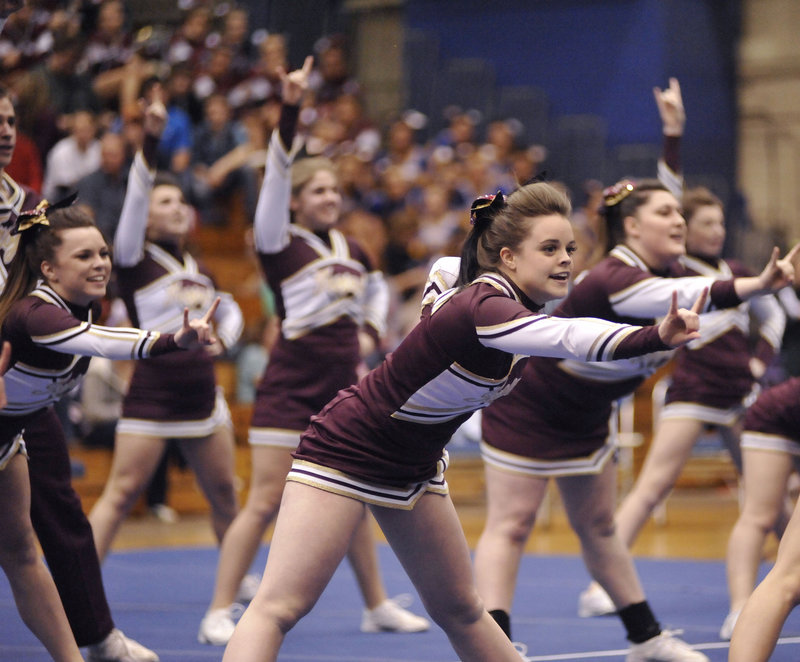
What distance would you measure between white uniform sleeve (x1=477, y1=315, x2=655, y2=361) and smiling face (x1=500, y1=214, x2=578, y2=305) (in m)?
0.28

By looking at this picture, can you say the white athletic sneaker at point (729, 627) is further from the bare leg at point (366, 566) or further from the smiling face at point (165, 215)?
the smiling face at point (165, 215)

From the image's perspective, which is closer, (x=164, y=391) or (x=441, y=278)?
(x=441, y=278)

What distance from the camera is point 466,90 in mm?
17250

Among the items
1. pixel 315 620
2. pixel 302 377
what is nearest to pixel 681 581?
pixel 315 620

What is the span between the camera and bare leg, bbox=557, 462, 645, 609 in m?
4.71

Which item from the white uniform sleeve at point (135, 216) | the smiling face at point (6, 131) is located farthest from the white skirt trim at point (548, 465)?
the smiling face at point (6, 131)

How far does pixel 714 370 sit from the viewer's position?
237 inches

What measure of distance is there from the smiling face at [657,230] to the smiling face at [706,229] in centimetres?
107

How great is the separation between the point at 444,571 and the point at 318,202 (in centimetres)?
252

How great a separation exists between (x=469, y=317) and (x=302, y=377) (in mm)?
2336

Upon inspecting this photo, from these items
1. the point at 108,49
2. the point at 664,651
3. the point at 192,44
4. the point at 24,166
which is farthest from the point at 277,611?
the point at 192,44

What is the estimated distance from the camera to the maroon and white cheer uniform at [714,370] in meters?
5.99

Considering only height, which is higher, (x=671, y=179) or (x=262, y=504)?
(x=671, y=179)

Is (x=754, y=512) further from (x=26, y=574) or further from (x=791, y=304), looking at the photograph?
(x=791, y=304)
